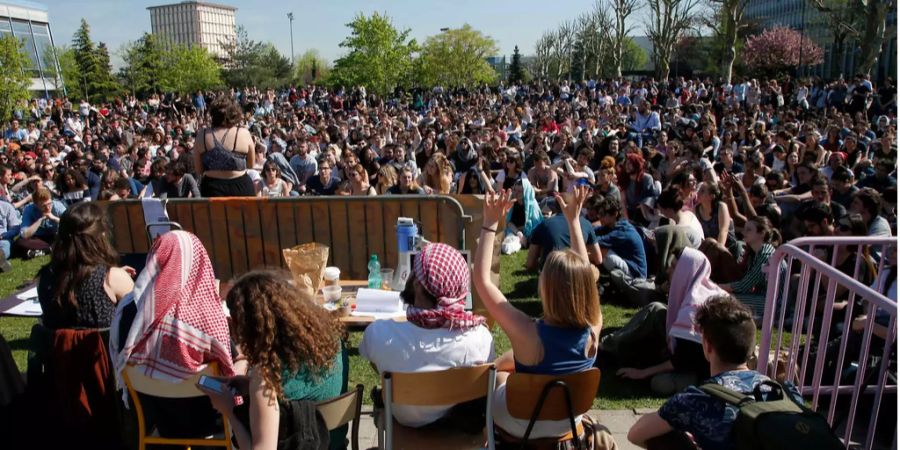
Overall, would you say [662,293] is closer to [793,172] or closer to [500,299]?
[500,299]

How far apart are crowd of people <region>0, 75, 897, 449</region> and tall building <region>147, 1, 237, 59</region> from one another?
144062 millimetres

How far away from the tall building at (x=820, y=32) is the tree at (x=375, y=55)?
25260 mm

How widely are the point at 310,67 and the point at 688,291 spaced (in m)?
89.8

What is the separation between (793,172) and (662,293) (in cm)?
528

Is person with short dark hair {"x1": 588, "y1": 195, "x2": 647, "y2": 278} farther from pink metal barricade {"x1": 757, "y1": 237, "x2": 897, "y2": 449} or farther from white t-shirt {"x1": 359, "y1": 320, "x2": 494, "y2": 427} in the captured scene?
white t-shirt {"x1": 359, "y1": 320, "x2": 494, "y2": 427}

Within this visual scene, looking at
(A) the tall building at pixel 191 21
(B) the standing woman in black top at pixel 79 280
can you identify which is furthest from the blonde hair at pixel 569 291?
(A) the tall building at pixel 191 21

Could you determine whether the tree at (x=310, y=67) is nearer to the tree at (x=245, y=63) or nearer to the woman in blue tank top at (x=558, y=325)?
the tree at (x=245, y=63)

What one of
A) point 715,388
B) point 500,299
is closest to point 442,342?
point 500,299

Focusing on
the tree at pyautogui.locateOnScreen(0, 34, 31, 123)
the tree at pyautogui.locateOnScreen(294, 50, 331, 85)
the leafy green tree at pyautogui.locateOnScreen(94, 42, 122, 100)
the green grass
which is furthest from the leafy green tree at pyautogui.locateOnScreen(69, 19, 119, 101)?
the green grass

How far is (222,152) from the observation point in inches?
242

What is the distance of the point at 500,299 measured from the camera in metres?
3.10

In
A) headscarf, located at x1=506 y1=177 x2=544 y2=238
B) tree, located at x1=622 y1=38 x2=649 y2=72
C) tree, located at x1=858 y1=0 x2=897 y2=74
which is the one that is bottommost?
headscarf, located at x1=506 y1=177 x2=544 y2=238

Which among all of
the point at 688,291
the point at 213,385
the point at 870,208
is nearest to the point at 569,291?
the point at 213,385

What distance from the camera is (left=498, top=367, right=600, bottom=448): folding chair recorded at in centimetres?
287
